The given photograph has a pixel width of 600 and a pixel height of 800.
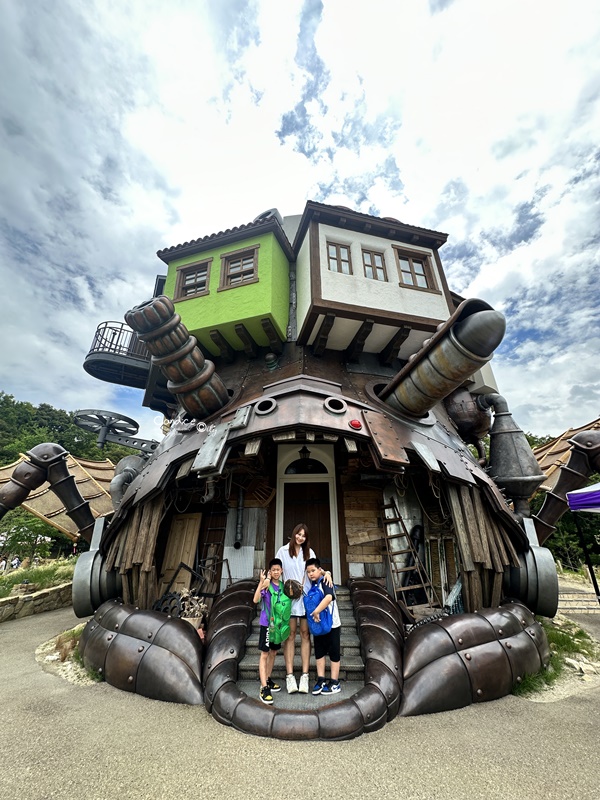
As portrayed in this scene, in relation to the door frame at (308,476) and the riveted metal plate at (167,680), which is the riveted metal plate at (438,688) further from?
the door frame at (308,476)

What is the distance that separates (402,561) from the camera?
24.3 feet

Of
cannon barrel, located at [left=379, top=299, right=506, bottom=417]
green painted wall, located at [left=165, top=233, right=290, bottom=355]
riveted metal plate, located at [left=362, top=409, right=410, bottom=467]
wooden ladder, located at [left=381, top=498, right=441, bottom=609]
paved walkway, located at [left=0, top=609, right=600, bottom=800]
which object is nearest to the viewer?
paved walkway, located at [left=0, top=609, right=600, bottom=800]

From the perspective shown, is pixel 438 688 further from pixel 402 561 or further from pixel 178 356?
pixel 178 356

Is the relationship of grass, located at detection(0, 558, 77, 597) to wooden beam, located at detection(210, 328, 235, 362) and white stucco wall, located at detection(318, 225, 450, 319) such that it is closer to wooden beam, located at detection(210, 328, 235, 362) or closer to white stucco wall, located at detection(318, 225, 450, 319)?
wooden beam, located at detection(210, 328, 235, 362)

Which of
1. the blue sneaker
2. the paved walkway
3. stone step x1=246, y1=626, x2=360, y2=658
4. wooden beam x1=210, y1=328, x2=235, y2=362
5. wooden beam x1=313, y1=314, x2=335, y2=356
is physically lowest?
the paved walkway

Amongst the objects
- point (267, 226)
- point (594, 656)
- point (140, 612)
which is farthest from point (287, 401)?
point (594, 656)

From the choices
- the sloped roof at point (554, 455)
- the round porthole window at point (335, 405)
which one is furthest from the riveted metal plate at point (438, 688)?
the sloped roof at point (554, 455)

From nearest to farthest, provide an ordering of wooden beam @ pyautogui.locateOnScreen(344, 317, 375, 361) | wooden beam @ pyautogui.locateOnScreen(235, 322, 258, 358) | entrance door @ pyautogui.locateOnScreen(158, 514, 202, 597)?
entrance door @ pyautogui.locateOnScreen(158, 514, 202, 597) → wooden beam @ pyautogui.locateOnScreen(344, 317, 375, 361) → wooden beam @ pyautogui.locateOnScreen(235, 322, 258, 358)

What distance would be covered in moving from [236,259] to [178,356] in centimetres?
490

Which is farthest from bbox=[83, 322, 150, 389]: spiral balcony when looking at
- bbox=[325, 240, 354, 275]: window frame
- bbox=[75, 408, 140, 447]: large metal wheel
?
bbox=[325, 240, 354, 275]: window frame

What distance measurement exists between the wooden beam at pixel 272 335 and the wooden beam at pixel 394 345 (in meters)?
2.88

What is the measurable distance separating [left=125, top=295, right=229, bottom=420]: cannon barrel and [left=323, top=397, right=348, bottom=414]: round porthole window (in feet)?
8.44

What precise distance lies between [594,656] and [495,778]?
196 inches

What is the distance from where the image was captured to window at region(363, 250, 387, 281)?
906cm
